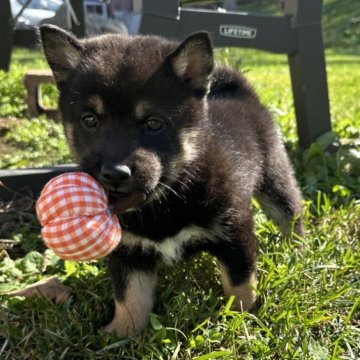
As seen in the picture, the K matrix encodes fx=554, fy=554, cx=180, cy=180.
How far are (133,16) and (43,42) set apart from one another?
3.85 feet

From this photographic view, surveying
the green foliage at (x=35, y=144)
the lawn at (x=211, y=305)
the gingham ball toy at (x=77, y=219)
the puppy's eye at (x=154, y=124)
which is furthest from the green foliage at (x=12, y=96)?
the gingham ball toy at (x=77, y=219)

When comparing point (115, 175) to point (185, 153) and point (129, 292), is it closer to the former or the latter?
point (185, 153)

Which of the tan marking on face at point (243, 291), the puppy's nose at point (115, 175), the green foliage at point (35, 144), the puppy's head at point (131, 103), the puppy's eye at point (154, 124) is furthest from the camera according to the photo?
the green foliage at point (35, 144)

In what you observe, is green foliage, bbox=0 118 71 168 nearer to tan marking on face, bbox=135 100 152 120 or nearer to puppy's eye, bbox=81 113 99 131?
puppy's eye, bbox=81 113 99 131

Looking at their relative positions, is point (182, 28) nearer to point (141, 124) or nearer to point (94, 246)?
point (141, 124)

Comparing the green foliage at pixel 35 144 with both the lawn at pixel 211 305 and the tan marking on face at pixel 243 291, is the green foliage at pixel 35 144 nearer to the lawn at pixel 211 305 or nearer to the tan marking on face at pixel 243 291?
the lawn at pixel 211 305

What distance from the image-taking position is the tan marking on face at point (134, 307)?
2.31 m

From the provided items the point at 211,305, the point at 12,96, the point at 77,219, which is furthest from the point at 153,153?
the point at 12,96

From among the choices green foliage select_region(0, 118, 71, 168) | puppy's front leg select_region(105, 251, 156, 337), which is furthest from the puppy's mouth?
green foliage select_region(0, 118, 71, 168)

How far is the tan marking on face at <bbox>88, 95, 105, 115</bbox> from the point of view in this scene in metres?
2.09

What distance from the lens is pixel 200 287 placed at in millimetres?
2578

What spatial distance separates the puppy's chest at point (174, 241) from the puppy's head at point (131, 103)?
0.23 meters

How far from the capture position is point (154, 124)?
2.15 metres

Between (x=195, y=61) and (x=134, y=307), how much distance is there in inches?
42.3
